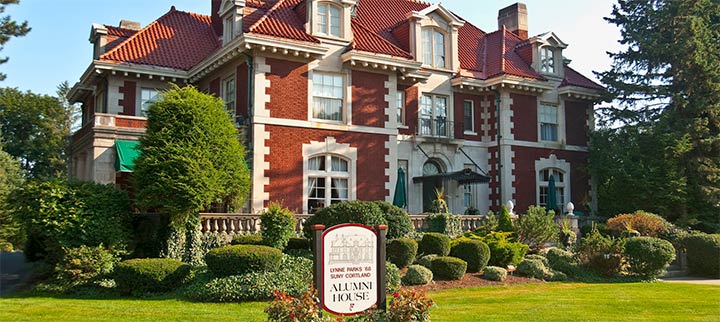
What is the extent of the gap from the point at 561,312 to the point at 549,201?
1612 centimetres

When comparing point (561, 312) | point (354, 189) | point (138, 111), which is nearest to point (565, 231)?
point (354, 189)

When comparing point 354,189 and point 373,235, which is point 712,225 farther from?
point 373,235

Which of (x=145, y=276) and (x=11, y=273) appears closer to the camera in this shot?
(x=145, y=276)

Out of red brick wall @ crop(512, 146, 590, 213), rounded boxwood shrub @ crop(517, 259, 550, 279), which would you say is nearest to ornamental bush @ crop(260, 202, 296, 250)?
rounded boxwood shrub @ crop(517, 259, 550, 279)

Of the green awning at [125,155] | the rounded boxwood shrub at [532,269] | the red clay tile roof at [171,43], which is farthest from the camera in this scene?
the red clay tile roof at [171,43]

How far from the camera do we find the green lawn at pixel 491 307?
11500 millimetres

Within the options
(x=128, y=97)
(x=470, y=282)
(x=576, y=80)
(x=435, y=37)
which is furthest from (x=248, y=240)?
(x=576, y=80)

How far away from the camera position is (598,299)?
47.2ft

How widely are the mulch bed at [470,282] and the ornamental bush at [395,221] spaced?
2.23 m

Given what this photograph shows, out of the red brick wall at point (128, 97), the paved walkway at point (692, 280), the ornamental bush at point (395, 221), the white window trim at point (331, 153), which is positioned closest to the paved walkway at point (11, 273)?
the red brick wall at point (128, 97)

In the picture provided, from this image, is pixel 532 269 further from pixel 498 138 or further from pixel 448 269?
pixel 498 138

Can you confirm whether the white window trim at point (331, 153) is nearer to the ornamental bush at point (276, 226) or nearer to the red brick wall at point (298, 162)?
the red brick wall at point (298, 162)

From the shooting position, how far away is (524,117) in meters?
29.6

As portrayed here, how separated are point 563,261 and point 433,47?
38.2ft
